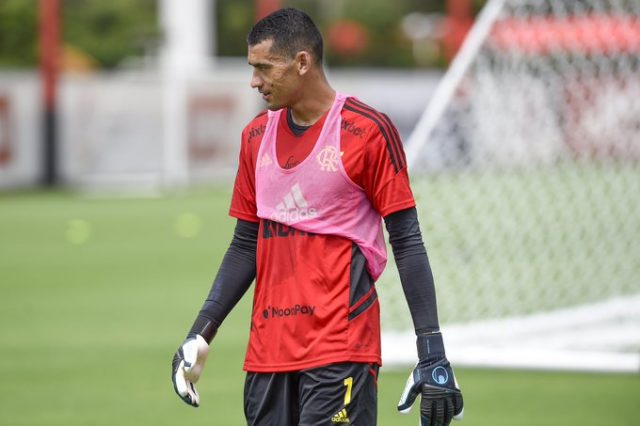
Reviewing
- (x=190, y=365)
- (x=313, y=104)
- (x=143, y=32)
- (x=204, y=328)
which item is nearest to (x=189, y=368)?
(x=190, y=365)

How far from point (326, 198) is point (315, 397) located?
0.66 metres

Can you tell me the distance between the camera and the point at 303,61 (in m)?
4.48

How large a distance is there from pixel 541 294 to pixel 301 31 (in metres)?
8.11

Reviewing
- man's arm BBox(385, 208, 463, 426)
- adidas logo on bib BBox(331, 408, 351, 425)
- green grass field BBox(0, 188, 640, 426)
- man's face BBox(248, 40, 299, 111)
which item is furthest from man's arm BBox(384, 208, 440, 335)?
green grass field BBox(0, 188, 640, 426)

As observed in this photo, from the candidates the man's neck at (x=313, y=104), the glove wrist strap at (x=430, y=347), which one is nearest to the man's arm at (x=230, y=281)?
the man's neck at (x=313, y=104)

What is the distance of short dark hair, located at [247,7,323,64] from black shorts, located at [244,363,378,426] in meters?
1.06

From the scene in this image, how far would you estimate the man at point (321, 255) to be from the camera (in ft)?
14.4

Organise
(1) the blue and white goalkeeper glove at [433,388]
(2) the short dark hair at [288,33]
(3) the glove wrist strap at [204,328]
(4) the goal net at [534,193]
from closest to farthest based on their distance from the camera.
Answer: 1. (1) the blue and white goalkeeper glove at [433,388]
2. (2) the short dark hair at [288,33]
3. (3) the glove wrist strap at [204,328]
4. (4) the goal net at [534,193]

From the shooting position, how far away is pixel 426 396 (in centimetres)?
431

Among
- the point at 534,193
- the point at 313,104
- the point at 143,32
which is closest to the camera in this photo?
the point at 313,104

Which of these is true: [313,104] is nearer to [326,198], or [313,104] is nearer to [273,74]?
[273,74]

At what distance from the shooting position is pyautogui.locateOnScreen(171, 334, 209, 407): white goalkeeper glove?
452cm

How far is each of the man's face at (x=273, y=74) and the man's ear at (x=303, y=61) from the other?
0.02m

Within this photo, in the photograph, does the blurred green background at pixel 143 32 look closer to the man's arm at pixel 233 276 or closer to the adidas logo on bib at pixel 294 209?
the man's arm at pixel 233 276
